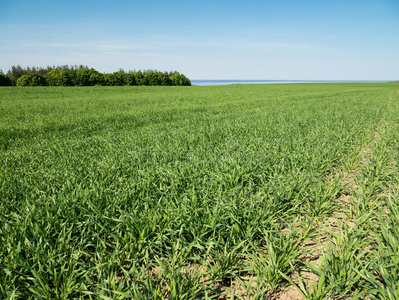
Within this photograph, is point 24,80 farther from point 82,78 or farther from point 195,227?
point 195,227

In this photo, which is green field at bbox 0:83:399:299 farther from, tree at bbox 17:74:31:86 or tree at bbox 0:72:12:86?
tree at bbox 0:72:12:86

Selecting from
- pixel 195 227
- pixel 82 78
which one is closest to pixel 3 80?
pixel 82 78

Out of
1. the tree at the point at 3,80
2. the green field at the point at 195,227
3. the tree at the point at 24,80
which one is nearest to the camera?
the green field at the point at 195,227

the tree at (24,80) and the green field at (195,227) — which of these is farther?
the tree at (24,80)

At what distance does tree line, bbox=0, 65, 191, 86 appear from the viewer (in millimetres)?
67438

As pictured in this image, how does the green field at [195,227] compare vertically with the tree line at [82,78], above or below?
below

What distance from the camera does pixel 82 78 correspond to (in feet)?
252

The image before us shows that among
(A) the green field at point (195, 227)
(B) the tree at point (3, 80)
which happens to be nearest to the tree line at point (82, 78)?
(B) the tree at point (3, 80)

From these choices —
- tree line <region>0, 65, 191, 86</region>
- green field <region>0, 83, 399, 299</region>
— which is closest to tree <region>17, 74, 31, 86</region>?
tree line <region>0, 65, 191, 86</region>

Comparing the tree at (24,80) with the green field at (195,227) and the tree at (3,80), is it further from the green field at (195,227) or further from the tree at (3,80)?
the green field at (195,227)

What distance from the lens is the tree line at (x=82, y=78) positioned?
67438 millimetres

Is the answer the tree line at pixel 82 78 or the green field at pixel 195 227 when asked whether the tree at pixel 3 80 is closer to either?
the tree line at pixel 82 78

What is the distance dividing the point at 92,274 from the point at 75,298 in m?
0.25

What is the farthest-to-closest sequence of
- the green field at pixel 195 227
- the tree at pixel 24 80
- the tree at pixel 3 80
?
1. the tree at pixel 24 80
2. the tree at pixel 3 80
3. the green field at pixel 195 227
